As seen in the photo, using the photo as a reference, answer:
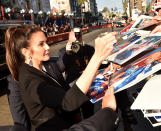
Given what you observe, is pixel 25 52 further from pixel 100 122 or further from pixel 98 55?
pixel 100 122

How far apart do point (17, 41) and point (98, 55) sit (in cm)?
77

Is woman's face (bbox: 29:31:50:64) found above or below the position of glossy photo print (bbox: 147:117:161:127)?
above

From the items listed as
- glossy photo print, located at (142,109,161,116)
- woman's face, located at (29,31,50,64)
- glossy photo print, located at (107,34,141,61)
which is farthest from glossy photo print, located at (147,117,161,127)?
woman's face, located at (29,31,50,64)

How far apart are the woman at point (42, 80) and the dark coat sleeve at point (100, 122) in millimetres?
114

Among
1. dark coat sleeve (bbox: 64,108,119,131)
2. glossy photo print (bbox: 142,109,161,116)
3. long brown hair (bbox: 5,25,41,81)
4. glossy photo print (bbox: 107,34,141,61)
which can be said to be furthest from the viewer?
glossy photo print (bbox: 107,34,141,61)

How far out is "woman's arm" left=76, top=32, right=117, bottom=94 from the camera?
2.96 ft

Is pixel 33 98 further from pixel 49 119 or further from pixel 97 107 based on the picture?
pixel 97 107

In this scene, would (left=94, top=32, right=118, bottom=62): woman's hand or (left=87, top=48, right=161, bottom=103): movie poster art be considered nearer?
(left=94, top=32, right=118, bottom=62): woman's hand

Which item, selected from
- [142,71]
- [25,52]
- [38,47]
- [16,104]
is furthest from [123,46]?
[16,104]

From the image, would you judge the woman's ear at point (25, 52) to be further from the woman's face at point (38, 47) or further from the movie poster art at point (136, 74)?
the movie poster art at point (136, 74)

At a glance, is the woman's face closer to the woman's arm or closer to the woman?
the woman

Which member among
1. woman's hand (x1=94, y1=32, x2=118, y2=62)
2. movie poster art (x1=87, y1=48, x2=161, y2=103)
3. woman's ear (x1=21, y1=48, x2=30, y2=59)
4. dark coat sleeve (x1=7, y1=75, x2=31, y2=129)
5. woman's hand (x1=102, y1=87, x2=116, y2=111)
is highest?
woman's hand (x1=94, y1=32, x2=118, y2=62)

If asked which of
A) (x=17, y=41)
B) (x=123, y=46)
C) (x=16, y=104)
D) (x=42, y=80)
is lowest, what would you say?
(x=16, y=104)

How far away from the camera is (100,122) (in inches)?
34.8
